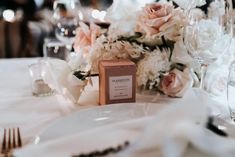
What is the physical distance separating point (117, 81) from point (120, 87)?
19mm

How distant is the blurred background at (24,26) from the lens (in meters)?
2.71

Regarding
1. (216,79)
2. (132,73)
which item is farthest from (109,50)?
(216,79)

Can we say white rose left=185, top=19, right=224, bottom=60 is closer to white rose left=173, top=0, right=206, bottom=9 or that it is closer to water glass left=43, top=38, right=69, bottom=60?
white rose left=173, top=0, right=206, bottom=9

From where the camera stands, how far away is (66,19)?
1.59 meters

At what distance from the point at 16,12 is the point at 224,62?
8.81ft

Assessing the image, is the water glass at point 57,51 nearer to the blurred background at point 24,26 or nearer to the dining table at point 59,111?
the dining table at point 59,111

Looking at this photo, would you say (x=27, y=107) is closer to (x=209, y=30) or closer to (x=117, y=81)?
(x=117, y=81)

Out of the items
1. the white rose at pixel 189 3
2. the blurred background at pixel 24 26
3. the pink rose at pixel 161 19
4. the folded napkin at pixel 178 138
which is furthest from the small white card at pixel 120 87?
the blurred background at pixel 24 26

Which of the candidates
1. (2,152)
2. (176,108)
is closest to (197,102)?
(176,108)

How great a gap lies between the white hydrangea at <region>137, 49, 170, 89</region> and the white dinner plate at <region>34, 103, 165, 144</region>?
3.6 inches

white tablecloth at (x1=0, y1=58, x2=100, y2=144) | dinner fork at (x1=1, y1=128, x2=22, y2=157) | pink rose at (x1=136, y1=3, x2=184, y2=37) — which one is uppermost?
pink rose at (x1=136, y1=3, x2=184, y2=37)

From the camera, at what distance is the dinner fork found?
60 centimetres

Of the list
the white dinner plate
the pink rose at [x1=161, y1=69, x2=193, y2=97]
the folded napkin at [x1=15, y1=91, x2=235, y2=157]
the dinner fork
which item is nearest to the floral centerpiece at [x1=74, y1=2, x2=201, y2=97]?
the pink rose at [x1=161, y1=69, x2=193, y2=97]

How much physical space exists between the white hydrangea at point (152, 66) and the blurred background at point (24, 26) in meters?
1.63
